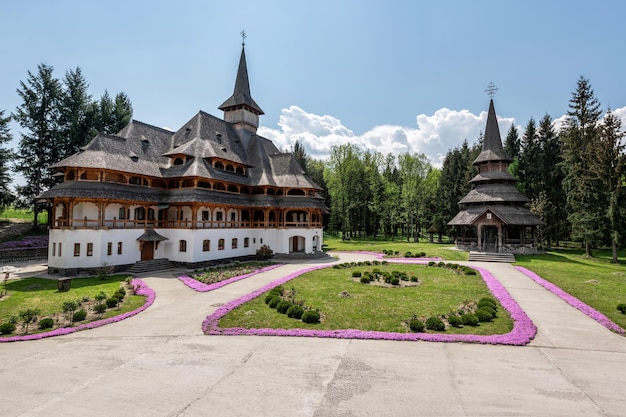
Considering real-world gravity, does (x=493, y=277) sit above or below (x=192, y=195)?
below

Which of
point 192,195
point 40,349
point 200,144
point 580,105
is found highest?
point 580,105

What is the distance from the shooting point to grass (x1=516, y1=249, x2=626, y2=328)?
18.3 m

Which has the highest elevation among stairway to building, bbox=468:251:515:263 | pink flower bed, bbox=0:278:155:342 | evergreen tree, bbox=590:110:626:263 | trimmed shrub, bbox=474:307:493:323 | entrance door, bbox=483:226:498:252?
evergreen tree, bbox=590:110:626:263

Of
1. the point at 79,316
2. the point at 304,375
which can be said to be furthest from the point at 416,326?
the point at 79,316

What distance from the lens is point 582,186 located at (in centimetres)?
3775

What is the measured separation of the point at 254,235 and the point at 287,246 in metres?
4.58

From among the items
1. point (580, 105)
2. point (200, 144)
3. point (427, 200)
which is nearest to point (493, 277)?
point (200, 144)

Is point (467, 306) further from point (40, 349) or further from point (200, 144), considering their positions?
point (200, 144)

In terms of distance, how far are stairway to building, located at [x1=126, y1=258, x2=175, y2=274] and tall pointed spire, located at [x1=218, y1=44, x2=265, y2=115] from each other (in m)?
25.2

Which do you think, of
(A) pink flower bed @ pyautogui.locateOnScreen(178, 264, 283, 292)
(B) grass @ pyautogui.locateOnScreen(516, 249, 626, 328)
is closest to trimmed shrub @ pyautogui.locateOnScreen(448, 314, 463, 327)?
(B) grass @ pyautogui.locateOnScreen(516, 249, 626, 328)

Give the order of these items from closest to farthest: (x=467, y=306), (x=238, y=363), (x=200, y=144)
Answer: (x=238, y=363)
(x=467, y=306)
(x=200, y=144)

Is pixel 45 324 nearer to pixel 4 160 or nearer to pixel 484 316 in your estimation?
pixel 484 316

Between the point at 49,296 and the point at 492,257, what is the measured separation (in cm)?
4094

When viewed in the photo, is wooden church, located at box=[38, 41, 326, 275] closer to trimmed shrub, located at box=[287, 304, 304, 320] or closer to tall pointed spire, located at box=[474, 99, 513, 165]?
trimmed shrub, located at box=[287, 304, 304, 320]
